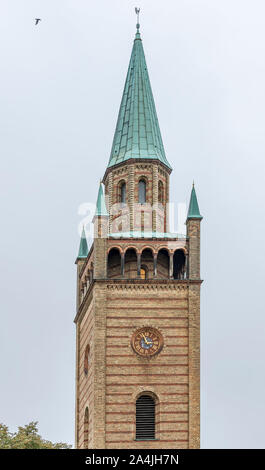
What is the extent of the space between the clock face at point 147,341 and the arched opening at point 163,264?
316 cm

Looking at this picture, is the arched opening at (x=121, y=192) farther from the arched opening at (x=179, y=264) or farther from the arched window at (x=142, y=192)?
the arched opening at (x=179, y=264)

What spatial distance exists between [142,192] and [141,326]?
8314mm

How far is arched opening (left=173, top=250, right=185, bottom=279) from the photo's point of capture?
69750mm

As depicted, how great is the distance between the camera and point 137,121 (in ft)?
243

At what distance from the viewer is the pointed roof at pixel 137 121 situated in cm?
7312

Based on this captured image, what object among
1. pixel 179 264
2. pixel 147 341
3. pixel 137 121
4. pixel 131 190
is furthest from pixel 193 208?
pixel 147 341

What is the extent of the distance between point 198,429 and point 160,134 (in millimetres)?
17374

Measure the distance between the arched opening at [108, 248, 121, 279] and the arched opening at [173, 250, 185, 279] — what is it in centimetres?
302

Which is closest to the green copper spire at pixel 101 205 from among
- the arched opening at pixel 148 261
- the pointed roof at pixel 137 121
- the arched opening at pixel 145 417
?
the arched opening at pixel 148 261

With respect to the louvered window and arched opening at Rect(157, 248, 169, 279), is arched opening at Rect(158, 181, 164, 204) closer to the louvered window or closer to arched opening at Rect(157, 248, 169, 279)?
arched opening at Rect(157, 248, 169, 279)

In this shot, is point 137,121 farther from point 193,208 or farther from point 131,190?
point 193,208

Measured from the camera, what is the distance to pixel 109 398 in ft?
218

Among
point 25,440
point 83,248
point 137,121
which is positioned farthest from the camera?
point 83,248
